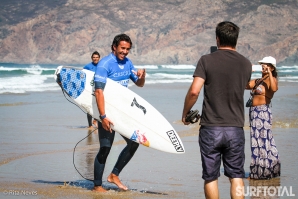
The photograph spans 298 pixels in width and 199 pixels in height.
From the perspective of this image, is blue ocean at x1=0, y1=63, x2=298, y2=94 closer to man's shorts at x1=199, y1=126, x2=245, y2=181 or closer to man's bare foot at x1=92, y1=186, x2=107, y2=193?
man's bare foot at x1=92, y1=186, x2=107, y2=193

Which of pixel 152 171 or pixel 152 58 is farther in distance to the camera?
pixel 152 58

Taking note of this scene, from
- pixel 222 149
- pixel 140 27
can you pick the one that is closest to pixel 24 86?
pixel 222 149

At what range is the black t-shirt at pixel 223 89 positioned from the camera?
409cm

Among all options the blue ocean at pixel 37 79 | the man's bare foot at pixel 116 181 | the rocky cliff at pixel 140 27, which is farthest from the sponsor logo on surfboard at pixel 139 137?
the rocky cliff at pixel 140 27

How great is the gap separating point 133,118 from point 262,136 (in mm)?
1357

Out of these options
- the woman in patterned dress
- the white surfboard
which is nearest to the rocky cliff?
the woman in patterned dress

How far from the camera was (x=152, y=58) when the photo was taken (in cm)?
13538

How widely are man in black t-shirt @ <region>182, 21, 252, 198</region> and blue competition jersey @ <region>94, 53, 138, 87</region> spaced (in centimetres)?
131

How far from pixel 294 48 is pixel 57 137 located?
111 metres

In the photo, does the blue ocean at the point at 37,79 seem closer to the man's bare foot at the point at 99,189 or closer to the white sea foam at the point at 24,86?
the white sea foam at the point at 24,86

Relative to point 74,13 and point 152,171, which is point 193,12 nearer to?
point 74,13

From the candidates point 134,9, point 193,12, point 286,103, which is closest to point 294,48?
point 193,12

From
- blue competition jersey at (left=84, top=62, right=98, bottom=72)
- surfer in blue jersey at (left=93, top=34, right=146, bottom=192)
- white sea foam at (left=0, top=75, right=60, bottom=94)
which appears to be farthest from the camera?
white sea foam at (left=0, top=75, right=60, bottom=94)

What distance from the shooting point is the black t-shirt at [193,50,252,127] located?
161 inches
